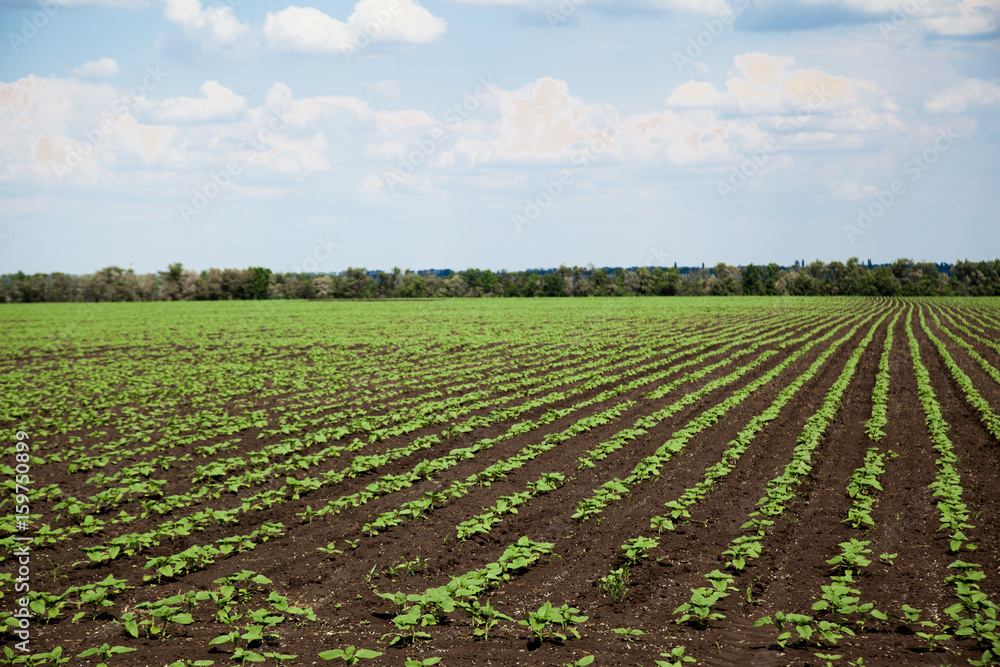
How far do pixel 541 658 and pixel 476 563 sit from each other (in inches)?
80.1

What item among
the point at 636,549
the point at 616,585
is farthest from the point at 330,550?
the point at 636,549

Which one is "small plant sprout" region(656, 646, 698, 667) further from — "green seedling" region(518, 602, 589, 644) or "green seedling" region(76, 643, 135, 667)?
"green seedling" region(76, 643, 135, 667)

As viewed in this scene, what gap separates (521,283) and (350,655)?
14355 cm

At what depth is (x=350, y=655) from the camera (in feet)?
18.5

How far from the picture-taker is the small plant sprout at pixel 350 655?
5.64 metres

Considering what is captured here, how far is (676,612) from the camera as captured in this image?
655 centimetres

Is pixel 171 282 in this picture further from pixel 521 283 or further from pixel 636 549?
pixel 636 549

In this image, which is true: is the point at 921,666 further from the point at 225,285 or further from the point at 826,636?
the point at 225,285

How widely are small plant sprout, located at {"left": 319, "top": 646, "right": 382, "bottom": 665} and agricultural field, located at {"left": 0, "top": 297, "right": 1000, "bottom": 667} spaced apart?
0.13ft

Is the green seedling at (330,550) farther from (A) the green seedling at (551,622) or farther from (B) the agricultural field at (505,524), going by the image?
(A) the green seedling at (551,622)

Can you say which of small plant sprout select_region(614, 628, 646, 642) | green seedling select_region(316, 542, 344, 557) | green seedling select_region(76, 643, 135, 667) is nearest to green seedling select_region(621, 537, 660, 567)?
small plant sprout select_region(614, 628, 646, 642)

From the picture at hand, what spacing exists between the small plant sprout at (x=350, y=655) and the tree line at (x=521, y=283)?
433 ft

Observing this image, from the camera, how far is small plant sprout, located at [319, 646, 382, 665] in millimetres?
5637

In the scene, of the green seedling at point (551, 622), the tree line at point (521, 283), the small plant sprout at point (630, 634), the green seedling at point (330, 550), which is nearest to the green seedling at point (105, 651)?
the green seedling at point (330, 550)
